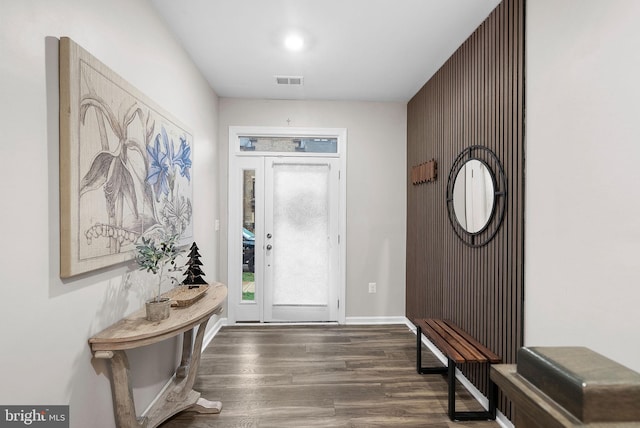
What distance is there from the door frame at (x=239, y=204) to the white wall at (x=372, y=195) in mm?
72

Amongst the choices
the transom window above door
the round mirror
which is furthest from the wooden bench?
the transom window above door

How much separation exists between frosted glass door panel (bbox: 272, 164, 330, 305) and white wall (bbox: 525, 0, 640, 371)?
7.68ft

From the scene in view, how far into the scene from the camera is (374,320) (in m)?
3.76

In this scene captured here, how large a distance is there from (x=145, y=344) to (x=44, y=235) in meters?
0.67

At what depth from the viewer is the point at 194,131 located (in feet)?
9.22

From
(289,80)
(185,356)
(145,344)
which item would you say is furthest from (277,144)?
(145,344)

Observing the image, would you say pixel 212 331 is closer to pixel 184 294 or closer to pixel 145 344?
pixel 184 294

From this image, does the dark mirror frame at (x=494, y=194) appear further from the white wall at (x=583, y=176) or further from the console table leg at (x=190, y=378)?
the console table leg at (x=190, y=378)

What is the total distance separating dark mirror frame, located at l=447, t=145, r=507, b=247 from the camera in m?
1.96

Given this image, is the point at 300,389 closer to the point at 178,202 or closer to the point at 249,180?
the point at 178,202

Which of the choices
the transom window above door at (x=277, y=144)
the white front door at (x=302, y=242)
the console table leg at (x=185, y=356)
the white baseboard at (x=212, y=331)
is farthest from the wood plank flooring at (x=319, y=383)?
the transom window above door at (x=277, y=144)

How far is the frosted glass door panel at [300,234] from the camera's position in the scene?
3.73m

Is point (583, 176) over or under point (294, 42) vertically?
under

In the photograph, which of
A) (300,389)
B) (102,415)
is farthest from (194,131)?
(300,389)
